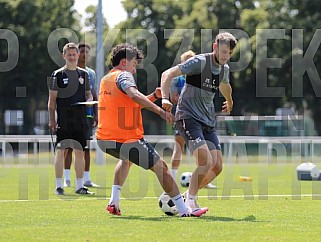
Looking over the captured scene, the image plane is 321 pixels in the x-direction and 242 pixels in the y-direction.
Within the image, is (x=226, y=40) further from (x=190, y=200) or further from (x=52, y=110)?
(x=52, y=110)

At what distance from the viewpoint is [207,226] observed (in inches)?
352

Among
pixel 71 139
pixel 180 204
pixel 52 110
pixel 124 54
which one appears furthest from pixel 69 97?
pixel 180 204

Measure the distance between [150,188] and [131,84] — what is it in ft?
18.3

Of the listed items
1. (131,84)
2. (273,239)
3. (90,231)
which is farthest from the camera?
(131,84)

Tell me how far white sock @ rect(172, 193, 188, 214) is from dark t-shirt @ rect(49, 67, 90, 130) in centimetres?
427

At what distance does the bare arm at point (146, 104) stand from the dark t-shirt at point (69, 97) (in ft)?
14.0

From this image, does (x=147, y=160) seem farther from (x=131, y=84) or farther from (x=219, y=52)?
(x=219, y=52)

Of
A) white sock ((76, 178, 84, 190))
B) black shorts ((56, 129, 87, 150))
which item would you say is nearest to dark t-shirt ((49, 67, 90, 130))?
black shorts ((56, 129, 87, 150))

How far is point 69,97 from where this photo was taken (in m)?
13.8

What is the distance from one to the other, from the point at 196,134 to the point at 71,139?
4.12m

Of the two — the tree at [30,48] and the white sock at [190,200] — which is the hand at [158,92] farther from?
the tree at [30,48]

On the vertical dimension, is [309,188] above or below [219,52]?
below

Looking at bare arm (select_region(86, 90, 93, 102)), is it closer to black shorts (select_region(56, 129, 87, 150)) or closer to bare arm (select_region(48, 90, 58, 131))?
black shorts (select_region(56, 129, 87, 150))

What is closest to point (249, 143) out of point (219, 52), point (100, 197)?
point (100, 197)
